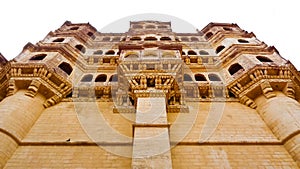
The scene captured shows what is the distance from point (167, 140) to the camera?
9453 mm

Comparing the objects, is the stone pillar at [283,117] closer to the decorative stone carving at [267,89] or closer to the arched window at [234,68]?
the decorative stone carving at [267,89]

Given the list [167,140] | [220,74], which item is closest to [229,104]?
[220,74]

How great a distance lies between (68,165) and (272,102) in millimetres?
8454

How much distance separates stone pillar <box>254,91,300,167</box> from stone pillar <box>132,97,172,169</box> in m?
4.24

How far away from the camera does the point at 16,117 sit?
1139cm

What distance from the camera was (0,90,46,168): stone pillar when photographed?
10.2 meters

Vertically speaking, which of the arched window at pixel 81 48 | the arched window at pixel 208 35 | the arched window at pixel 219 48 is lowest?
the arched window at pixel 219 48

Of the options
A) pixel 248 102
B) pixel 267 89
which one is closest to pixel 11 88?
pixel 248 102

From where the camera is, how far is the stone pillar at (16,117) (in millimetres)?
10171

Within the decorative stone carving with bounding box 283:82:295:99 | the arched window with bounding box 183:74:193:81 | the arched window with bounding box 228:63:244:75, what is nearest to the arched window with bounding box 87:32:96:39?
the arched window with bounding box 183:74:193:81

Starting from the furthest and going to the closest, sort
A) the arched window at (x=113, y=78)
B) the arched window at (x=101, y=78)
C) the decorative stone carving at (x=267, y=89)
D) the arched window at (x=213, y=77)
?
the arched window at (x=101, y=78) < the arched window at (x=213, y=77) < the arched window at (x=113, y=78) < the decorative stone carving at (x=267, y=89)

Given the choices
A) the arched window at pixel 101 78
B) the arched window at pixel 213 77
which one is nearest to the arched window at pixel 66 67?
the arched window at pixel 101 78

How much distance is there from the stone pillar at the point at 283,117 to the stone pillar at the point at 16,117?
9.36m

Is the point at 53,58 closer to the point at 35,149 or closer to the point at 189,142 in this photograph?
the point at 35,149
